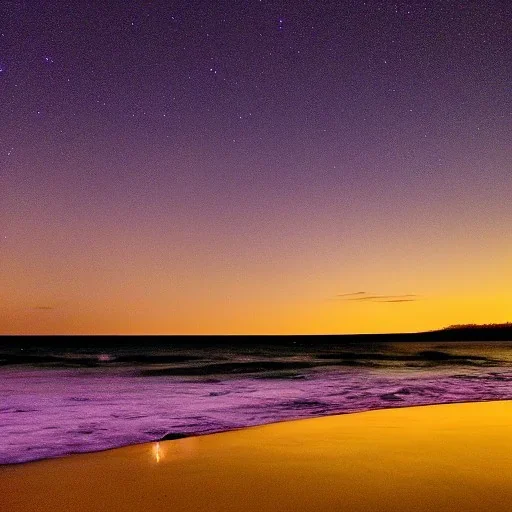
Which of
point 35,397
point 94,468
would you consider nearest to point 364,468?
point 94,468

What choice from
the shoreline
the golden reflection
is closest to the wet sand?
the golden reflection

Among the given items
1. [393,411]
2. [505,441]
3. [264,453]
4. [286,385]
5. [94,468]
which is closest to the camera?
[94,468]

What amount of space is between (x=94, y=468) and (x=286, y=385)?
14.3 metres

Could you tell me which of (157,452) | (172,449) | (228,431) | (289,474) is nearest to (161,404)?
(228,431)

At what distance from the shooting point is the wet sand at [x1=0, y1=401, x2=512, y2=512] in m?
5.13

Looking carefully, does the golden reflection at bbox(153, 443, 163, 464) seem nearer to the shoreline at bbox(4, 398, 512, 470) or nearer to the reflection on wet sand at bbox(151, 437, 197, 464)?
the reflection on wet sand at bbox(151, 437, 197, 464)

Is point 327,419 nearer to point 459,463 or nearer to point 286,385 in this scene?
point 459,463

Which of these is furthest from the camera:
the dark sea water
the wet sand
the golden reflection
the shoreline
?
the dark sea water

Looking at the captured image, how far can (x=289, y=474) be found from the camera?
6.14m

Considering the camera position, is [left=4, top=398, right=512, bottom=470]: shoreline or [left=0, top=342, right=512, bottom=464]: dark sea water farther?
[left=0, top=342, right=512, bottom=464]: dark sea water

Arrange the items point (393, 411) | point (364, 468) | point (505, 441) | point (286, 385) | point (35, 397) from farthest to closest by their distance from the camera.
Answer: point (286, 385) → point (35, 397) → point (393, 411) → point (505, 441) → point (364, 468)

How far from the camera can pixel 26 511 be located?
5.00m

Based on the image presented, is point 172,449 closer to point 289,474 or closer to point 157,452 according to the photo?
point 157,452

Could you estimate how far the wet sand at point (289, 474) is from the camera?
16.8ft
